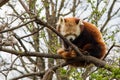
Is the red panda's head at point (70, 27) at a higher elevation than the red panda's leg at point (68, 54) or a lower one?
higher

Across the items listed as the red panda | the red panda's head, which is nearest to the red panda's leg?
the red panda

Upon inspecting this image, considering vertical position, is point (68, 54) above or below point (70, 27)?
below

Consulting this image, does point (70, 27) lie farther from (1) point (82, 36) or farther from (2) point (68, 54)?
(2) point (68, 54)

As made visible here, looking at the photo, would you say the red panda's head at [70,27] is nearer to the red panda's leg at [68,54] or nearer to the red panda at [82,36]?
the red panda at [82,36]

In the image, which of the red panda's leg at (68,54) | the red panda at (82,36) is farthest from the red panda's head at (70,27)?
the red panda's leg at (68,54)

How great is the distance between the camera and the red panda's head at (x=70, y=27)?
4883mm

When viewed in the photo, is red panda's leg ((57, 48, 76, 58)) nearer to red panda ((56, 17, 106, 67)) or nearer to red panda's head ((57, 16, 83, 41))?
red panda ((56, 17, 106, 67))

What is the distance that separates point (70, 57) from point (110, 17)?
717 cm

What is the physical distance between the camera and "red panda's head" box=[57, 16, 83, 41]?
4883 mm

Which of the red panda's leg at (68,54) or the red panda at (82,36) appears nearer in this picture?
the red panda's leg at (68,54)

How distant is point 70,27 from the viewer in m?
5.03

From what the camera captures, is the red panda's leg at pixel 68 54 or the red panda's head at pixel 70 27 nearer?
the red panda's leg at pixel 68 54

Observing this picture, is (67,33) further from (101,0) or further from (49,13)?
(49,13)

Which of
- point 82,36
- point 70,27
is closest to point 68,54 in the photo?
point 70,27
